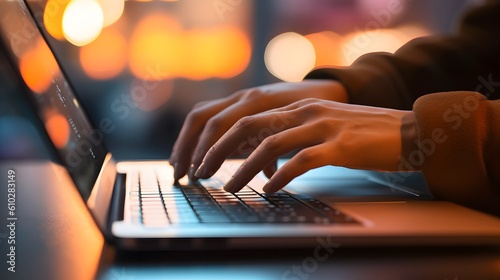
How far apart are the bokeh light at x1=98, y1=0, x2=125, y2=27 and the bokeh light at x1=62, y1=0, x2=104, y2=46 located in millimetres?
29

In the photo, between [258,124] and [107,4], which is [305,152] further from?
[107,4]

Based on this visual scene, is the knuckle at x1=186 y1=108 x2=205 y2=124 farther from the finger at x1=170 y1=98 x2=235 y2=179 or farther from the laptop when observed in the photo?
the laptop

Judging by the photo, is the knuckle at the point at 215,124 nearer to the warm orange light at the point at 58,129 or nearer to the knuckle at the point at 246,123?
the knuckle at the point at 246,123

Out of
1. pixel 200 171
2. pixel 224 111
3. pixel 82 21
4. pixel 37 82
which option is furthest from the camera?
pixel 82 21

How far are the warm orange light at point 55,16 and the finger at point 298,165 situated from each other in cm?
324

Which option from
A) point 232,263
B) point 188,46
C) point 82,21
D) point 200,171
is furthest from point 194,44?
point 232,263

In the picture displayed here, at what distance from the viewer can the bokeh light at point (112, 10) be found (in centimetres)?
401

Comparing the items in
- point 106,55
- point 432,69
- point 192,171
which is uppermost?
point 432,69

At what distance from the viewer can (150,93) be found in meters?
4.27

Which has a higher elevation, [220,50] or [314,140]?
[314,140]

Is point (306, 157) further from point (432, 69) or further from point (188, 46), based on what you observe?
point (188, 46)

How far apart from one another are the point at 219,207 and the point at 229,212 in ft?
0.12

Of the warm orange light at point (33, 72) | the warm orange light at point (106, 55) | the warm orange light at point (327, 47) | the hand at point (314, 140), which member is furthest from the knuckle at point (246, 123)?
the warm orange light at point (106, 55)

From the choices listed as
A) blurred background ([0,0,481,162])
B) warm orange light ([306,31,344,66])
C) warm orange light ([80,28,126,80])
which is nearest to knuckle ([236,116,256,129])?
blurred background ([0,0,481,162])
